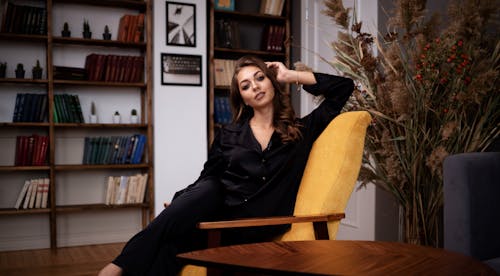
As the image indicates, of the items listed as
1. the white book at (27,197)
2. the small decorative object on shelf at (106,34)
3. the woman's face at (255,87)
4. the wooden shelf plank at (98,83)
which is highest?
the small decorative object on shelf at (106,34)

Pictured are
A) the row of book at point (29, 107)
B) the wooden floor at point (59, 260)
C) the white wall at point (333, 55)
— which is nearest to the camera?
the wooden floor at point (59, 260)

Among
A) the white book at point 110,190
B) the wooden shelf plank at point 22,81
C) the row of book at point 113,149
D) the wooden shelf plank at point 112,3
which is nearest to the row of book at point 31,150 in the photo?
the row of book at point 113,149

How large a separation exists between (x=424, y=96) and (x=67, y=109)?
295cm

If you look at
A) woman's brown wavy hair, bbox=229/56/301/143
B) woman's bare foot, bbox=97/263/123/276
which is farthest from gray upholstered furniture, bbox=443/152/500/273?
woman's bare foot, bbox=97/263/123/276

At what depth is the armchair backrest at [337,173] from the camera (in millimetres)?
1892

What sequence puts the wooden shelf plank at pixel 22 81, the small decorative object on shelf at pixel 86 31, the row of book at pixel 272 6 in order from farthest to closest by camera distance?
the row of book at pixel 272 6
the small decorative object on shelf at pixel 86 31
the wooden shelf plank at pixel 22 81

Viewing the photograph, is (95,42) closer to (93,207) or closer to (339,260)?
(93,207)

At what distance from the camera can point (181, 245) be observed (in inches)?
74.1

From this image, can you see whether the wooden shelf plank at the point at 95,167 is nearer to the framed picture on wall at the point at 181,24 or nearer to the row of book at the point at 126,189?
the row of book at the point at 126,189

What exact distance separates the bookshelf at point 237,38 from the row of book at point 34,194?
4.89 ft

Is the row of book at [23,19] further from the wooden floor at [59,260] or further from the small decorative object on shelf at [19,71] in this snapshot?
the wooden floor at [59,260]

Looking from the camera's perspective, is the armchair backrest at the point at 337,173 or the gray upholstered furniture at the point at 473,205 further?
the armchair backrest at the point at 337,173

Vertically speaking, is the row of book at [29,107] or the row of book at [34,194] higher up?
the row of book at [29,107]

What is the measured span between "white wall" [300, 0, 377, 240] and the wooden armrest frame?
115 cm
